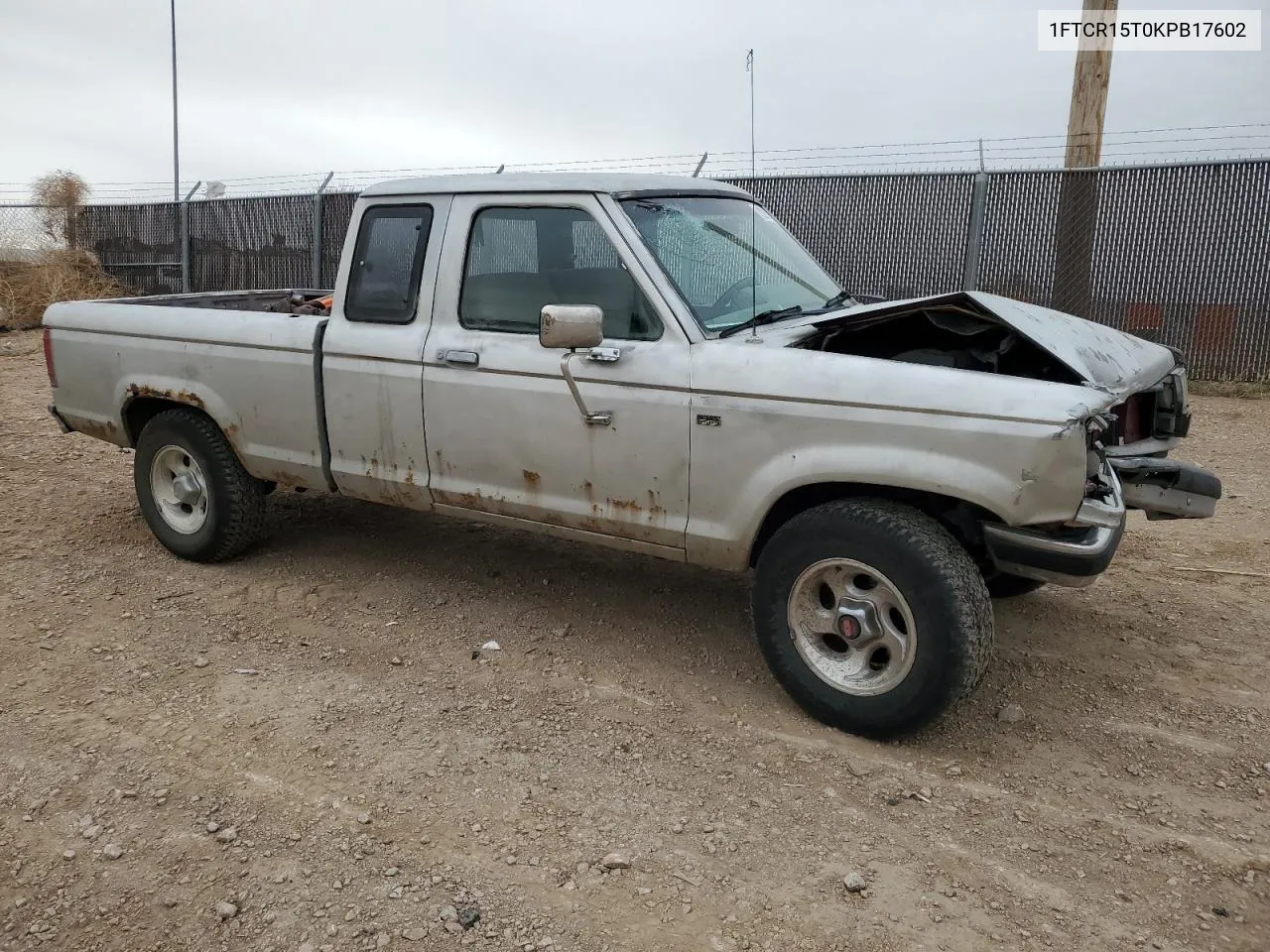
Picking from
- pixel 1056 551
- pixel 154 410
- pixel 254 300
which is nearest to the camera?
pixel 1056 551

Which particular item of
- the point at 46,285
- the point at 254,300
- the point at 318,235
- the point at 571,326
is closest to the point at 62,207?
the point at 46,285

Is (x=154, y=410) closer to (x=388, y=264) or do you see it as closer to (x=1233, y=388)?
(x=388, y=264)

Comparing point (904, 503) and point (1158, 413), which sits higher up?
point (1158, 413)

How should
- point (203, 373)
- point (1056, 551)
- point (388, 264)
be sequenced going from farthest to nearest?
point (203, 373)
point (388, 264)
point (1056, 551)

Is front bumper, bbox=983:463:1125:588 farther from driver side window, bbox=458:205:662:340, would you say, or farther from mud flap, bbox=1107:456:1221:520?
driver side window, bbox=458:205:662:340

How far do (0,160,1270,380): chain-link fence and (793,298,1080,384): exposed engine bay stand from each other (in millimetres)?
7363

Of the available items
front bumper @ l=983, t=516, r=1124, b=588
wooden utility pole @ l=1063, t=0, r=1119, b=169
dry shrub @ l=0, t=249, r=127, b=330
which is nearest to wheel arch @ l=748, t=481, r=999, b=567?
front bumper @ l=983, t=516, r=1124, b=588

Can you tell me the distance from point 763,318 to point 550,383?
0.89 metres

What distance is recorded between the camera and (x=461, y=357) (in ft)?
13.9

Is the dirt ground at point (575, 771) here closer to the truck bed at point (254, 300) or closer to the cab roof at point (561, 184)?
the truck bed at point (254, 300)

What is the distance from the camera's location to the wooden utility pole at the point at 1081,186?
400 inches

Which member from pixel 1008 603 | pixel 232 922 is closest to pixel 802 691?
pixel 1008 603

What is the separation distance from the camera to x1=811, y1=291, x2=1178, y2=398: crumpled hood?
3514mm

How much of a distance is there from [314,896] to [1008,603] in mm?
3439
